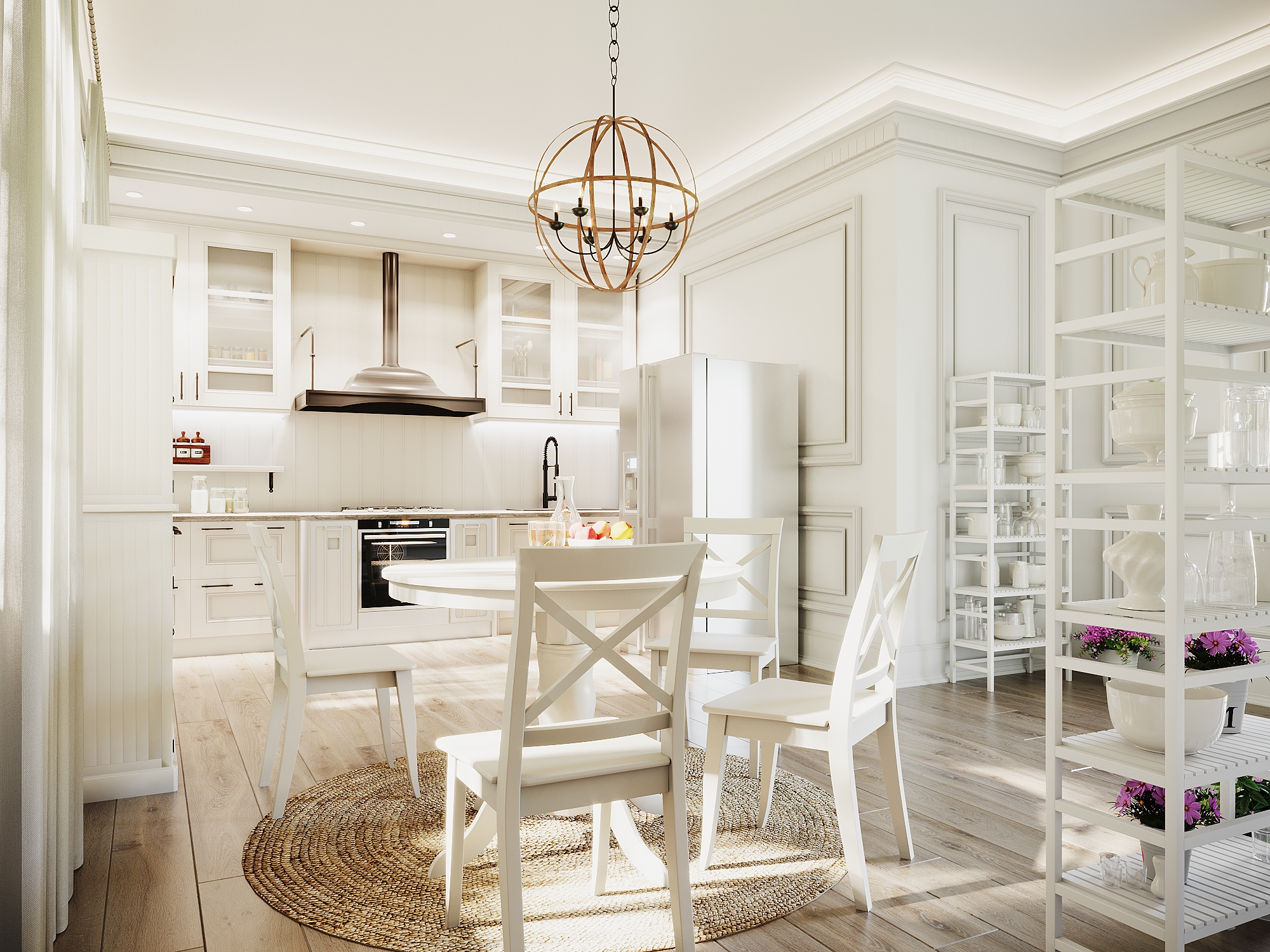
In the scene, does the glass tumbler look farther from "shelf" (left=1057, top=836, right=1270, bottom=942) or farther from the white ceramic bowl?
the white ceramic bowl

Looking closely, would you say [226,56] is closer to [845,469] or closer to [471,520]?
[471,520]

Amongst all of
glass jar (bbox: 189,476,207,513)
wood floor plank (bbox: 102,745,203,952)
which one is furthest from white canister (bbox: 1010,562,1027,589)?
glass jar (bbox: 189,476,207,513)

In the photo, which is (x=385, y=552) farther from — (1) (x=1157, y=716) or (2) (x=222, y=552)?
(1) (x=1157, y=716)

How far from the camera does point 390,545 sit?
5473mm

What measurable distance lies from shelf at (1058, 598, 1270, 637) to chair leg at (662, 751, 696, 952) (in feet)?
2.96

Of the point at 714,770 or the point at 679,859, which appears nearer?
the point at 679,859

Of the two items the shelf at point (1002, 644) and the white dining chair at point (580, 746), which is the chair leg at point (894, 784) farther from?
the shelf at point (1002, 644)

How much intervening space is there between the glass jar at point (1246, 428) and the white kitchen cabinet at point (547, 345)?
4.80 meters

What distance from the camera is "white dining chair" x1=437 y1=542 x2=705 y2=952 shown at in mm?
1614

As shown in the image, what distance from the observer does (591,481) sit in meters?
6.74

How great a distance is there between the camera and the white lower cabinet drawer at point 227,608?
505 centimetres

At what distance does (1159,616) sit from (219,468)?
5214 mm

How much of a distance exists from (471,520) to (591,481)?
4.25 ft

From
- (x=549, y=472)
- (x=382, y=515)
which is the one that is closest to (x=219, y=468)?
(x=382, y=515)
